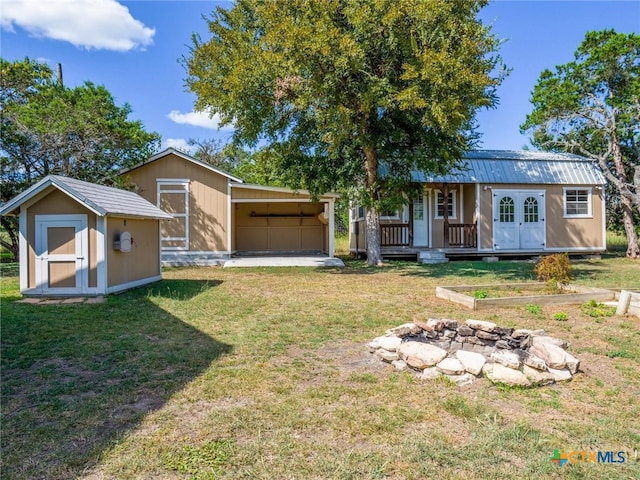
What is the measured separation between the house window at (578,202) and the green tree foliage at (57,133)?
14.9m

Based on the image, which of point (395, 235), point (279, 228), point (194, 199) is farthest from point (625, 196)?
point (194, 199)

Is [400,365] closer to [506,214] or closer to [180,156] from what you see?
[180,156]

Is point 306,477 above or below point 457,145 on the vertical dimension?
below

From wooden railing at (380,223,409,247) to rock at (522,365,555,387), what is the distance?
1068 centimetres

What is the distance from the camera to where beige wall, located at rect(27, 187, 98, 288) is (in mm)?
7148

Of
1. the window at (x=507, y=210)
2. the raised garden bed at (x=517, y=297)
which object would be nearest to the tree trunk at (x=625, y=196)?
the window at (x=507, y=210)

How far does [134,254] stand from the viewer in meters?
8.30

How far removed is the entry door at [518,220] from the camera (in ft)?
46.2

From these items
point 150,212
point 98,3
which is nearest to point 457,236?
point 150,212

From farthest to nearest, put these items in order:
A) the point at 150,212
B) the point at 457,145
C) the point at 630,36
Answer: the point at 630,36 → the point at 457,145 → the point at 150,212

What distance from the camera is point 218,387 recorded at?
3240 millimetres

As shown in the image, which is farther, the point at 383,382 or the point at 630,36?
the point at 630,36

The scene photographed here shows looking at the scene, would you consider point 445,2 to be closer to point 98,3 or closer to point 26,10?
point 98,3

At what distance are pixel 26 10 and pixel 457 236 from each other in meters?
13.0
